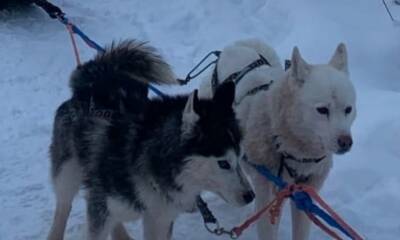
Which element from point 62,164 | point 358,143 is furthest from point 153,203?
point 358,143

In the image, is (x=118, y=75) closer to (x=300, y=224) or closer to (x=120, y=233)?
(x=120, y=233)

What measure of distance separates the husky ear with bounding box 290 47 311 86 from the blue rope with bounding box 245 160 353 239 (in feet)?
1.63

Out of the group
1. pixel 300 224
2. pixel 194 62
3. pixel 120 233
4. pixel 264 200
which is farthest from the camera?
pixel 194 62

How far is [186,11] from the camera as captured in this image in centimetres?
836

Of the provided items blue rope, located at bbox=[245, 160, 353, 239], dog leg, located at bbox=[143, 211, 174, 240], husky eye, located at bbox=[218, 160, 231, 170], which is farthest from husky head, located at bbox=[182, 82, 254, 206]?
blue rope, located at bbox=[245, 160, 353, 239]

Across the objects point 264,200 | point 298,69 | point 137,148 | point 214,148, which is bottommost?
point 264,200

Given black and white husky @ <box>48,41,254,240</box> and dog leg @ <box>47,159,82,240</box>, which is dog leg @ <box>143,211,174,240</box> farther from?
dog leg @ <box>47,159,82,240</box>

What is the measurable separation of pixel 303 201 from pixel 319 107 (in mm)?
459

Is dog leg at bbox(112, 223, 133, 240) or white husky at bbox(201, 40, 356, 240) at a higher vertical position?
white husky at bbox(201, 40, 356, 240)

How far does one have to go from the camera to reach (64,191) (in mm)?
3871

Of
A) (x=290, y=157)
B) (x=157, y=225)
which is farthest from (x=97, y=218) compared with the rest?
(x=290, y=157)

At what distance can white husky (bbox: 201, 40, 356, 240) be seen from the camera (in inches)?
135

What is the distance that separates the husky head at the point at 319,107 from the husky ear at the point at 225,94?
550 millimetres

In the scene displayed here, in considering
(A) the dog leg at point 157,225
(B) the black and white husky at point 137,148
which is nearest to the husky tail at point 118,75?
(B) the black and white husky at point 137,148
